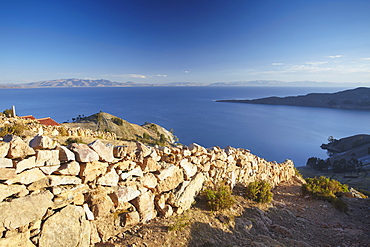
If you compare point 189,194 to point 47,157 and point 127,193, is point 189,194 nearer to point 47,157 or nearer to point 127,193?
point 127,193

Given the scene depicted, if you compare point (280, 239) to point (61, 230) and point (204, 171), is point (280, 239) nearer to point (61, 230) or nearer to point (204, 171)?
point (204, 171)

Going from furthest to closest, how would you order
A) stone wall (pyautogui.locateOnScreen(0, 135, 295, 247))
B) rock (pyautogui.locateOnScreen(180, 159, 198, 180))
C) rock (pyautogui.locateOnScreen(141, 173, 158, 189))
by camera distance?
rock (pyautogui.locateOnScreen(180, 159, 198, 180))
rock (pyautogui.locateOnScreen(141, 173, 158, 189))
stone wall (pyautogui.locateOnScreen(0, 135, 295, 247))

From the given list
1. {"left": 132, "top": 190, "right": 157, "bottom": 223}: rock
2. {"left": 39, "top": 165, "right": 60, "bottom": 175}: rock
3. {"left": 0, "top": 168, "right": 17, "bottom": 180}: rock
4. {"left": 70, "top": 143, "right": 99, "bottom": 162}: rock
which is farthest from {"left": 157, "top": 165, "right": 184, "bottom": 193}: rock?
{"left": 0, "top": 168, "right": 17, "bottom": 180}: rock

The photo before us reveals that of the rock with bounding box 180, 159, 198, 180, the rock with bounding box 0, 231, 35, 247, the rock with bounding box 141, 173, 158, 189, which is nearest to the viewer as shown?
the rock with bounding box 0, 231, 35, 247

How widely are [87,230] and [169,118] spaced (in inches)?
3379

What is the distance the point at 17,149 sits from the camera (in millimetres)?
3619

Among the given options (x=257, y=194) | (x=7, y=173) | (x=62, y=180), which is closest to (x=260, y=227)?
(x=257, y=194)

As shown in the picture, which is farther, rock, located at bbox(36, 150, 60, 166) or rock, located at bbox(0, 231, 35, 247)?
rock, located at bbox(36, 150, 60, 166)

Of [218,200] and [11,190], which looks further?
[218,200]

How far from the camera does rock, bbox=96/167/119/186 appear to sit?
4613 mm

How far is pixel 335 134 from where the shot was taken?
79.0m

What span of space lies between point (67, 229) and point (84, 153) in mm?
1452

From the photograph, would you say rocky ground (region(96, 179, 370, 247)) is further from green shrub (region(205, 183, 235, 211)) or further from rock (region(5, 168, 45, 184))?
rock (region(5, 168, 45, 184))

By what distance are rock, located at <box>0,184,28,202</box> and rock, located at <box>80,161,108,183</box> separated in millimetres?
999
